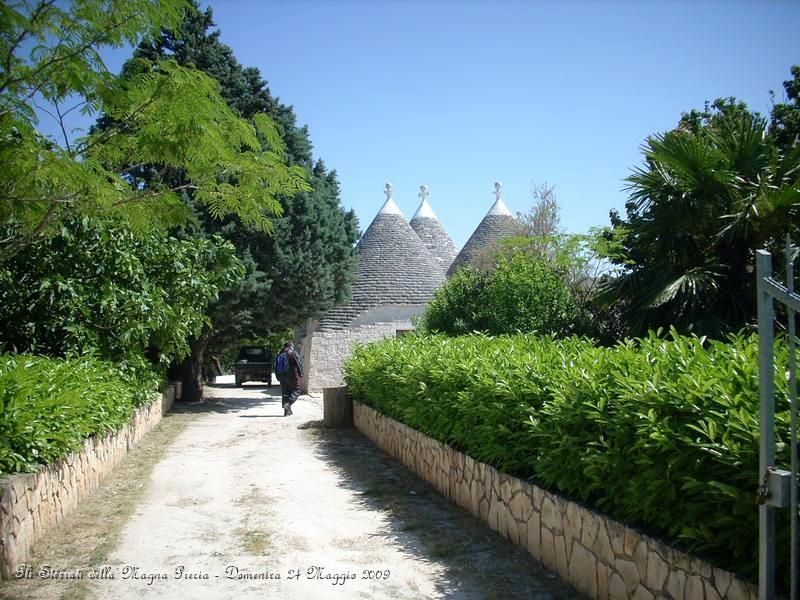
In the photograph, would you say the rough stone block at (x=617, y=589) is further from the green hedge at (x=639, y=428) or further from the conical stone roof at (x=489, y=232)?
the conical stone roof at (x=489, y=232)

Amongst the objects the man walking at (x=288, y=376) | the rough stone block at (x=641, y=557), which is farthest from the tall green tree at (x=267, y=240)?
the rough stone block at (x=641, y=557)

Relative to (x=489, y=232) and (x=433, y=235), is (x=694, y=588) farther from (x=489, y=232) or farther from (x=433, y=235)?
(x=433, y=235)

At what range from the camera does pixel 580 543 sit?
451cm

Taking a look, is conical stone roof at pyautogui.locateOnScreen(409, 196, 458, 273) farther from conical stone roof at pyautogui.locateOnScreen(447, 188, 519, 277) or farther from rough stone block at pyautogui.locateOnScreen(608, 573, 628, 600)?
rough stone block at pyautogui.locateOnScreen(608, 573, 628, 600)

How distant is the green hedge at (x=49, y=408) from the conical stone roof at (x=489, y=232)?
20.3m

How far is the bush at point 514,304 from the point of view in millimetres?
13672

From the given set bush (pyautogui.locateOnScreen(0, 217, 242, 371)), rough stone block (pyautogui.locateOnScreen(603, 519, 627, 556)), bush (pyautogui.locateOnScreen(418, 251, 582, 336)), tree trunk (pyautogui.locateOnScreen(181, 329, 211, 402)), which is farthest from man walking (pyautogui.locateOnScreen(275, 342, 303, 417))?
rough stone block (pyautogui.locateOnScreen(603, 519, 627, 556))

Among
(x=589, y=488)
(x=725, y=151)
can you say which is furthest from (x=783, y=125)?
(x=589, y=488)

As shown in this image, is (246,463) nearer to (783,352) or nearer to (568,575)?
(568,575)

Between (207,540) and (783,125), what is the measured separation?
17.3 meters

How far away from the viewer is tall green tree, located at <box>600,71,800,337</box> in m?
8.59

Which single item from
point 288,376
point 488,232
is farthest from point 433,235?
point 288,376

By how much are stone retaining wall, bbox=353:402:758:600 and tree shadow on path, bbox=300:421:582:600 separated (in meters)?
0.12

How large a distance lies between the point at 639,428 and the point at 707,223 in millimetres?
6375
